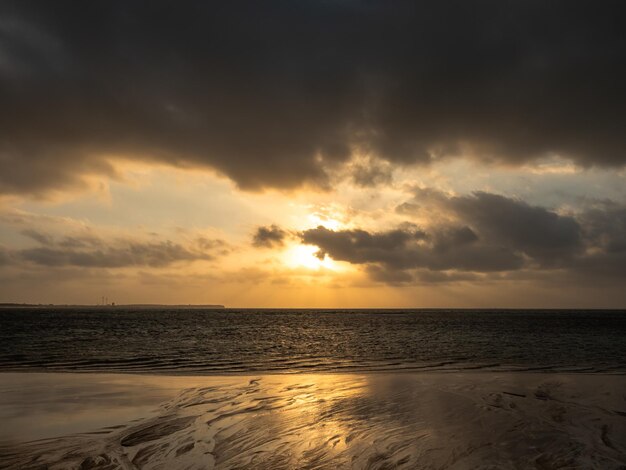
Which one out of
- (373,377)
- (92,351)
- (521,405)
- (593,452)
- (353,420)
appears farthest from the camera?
(92,351)

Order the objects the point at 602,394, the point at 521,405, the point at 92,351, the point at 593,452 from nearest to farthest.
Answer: the point at 593,452, the point at 521,405, the point at 602,394, the point at 92,351

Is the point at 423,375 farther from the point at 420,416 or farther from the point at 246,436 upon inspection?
the point at 246,436

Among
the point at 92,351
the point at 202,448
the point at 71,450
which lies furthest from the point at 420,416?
the point at 92,351

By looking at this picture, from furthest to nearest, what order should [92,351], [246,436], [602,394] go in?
[92,351], [602,394], [246,436]

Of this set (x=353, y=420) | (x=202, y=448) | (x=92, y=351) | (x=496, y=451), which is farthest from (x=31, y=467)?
(x=92, y=351)

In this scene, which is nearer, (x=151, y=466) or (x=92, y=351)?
(x=151, y=466)

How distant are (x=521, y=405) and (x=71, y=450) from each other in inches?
601

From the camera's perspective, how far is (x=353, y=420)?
14.9 metres

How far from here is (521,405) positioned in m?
17.5

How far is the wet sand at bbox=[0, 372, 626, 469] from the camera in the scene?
36.0ft

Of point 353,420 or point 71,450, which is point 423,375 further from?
point 71,450

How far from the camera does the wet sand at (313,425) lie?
10977mm

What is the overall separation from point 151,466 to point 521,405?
537 inches

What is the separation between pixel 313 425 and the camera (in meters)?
14.1
